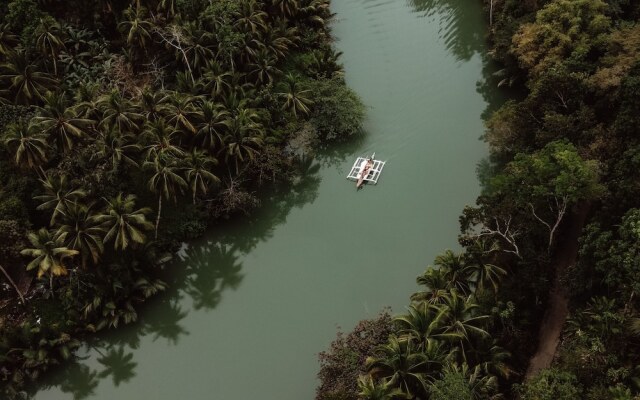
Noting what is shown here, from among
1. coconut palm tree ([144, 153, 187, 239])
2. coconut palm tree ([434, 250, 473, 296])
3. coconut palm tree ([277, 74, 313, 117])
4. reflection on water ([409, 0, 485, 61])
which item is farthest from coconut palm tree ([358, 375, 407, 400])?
reflection on water ([409, 0, 485, 61])

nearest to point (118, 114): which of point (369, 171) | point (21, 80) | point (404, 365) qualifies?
point (21, 80)

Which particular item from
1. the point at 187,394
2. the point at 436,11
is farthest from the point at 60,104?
the point at 436,11

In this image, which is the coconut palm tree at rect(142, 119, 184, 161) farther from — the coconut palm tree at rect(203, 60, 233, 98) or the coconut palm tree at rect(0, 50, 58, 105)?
the coconut palm tree at rect(0, 50, 58, 105)

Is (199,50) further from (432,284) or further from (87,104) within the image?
(432,284)

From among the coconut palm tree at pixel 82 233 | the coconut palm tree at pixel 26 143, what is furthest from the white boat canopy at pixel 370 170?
the coconut palm tree at pixel 26 143

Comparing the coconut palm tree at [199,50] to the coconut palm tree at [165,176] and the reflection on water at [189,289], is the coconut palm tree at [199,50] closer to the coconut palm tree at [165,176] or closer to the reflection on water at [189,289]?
the coconut palm tree at [165,176]
